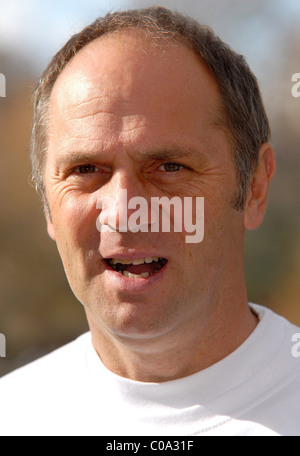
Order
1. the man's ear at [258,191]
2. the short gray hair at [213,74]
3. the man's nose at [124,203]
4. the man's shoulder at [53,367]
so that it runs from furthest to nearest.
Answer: the man's shoulder at [53,367] < the man's ear at [258,191] < the short gray hair at [213,74] < the man's nose at [124,203]

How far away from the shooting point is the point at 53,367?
2.79 meters

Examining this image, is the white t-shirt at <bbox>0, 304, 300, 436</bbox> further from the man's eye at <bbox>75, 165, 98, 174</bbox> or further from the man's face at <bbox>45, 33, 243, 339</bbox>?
the man's eye at <bbox>75, 165, 98, 174</bbox>

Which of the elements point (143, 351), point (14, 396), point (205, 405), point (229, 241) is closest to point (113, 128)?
point (229, 241)

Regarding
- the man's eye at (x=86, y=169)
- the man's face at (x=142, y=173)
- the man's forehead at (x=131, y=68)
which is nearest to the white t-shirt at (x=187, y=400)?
the man's face at (x=142, y=173)

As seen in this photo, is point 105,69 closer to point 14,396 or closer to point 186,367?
point 186,367

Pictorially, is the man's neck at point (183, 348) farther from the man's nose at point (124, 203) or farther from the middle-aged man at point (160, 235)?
the man's nose at point (124, 203)

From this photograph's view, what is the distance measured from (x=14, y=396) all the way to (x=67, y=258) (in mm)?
800

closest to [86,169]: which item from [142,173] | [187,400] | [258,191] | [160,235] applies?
[142,173]

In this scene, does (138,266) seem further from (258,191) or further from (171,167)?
(258,191)

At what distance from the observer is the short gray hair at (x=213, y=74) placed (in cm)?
238

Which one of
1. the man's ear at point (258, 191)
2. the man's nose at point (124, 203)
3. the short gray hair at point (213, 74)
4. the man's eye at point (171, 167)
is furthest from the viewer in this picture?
the man's ear at point (258, 191)

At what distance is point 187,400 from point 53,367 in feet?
2.53

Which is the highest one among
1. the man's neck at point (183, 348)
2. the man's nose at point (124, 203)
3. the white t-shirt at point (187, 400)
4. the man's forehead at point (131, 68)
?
the man's forehead at point (131, 68)

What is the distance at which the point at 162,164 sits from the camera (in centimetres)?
223
